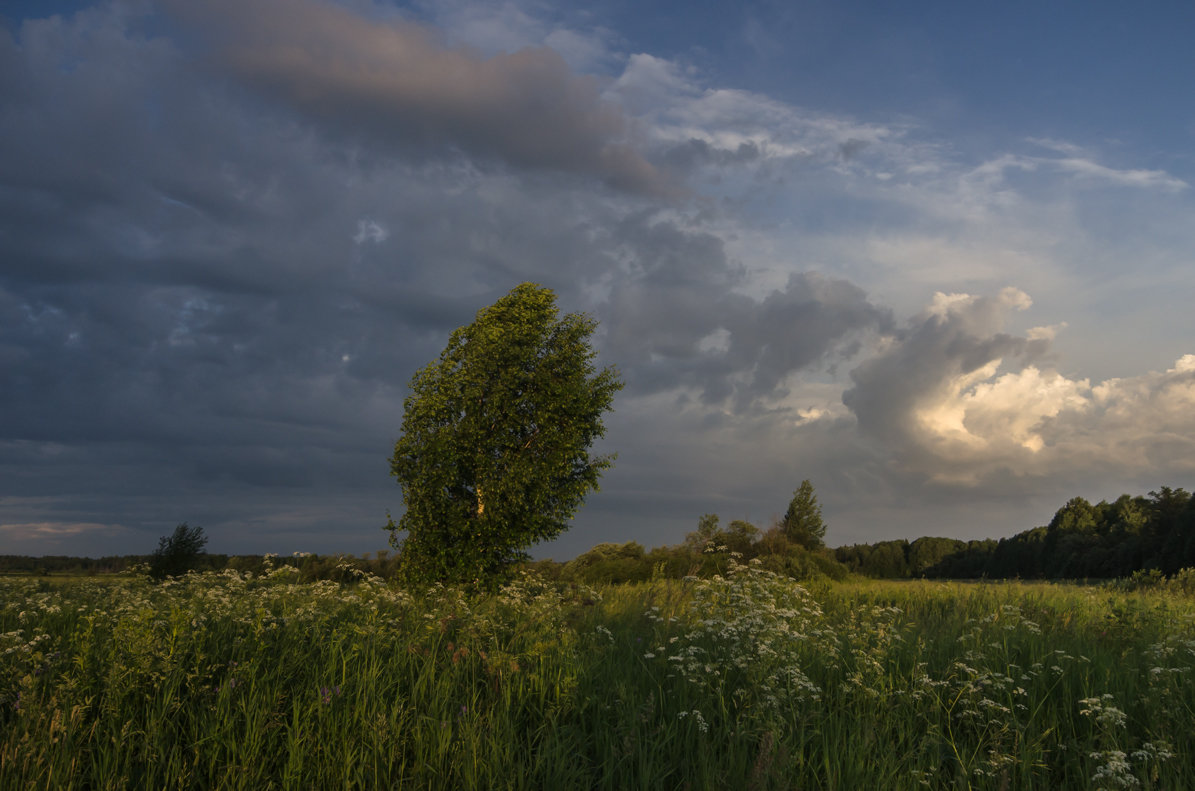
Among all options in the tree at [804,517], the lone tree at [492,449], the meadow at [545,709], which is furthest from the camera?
the tree at [804,517]

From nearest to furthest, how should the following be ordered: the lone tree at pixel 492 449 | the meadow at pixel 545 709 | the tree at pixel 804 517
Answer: the meadow at pixel 545 709
the lone tree at pixel 492 449
the tree at pixel 804 517

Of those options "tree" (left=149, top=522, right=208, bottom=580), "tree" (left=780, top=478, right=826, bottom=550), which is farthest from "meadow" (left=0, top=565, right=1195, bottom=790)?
"tree" (left=780, top=478, right=826, bottom=550)

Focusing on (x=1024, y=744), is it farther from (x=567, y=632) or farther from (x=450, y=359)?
(x=450, y=359)

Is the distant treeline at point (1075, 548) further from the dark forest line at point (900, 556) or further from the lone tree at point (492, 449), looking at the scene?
the lone tree at point (492, 449)

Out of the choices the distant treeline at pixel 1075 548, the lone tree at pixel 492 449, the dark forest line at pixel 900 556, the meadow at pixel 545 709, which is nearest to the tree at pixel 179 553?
the dark forest line at pixel 900 556

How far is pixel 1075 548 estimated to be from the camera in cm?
7412

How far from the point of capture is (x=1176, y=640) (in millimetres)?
7980

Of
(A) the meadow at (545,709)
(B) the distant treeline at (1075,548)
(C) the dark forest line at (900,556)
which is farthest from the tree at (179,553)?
(B) the distant treeline at (1075,548)

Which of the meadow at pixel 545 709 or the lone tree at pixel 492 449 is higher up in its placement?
the lone tree at pixel 492 449

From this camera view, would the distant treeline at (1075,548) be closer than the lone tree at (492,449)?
No

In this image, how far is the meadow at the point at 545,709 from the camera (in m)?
4.75

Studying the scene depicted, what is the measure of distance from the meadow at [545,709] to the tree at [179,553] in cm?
1783

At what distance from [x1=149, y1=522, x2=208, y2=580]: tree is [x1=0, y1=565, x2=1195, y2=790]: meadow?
17832 millimetres

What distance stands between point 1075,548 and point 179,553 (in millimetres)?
85915
